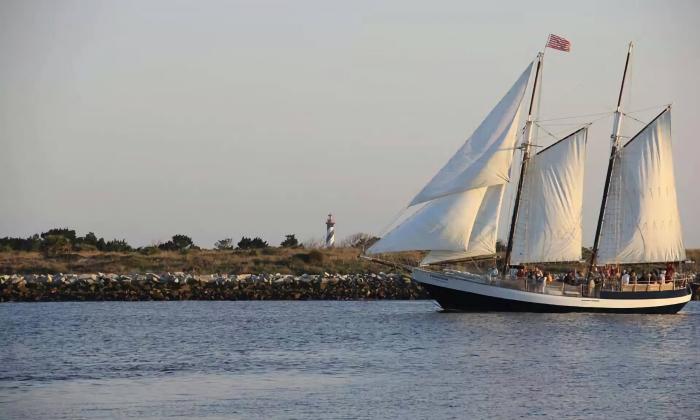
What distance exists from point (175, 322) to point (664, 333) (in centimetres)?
1973

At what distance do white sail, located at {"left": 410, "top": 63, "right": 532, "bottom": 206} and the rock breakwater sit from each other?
17.3 meters

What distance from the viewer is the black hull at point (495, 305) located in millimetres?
60562

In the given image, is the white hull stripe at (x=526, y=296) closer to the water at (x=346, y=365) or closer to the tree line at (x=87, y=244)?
the water at (x=346, y=365)

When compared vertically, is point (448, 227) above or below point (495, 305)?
above

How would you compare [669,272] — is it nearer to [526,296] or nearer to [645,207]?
[645,207]

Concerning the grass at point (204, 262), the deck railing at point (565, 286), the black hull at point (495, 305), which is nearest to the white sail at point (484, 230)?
the deck railing at point (565, 286)

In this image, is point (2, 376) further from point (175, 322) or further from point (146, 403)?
point (175, 322)

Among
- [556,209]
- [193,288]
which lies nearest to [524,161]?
[556,209]

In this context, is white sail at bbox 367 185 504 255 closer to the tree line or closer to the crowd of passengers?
the crowd of passengers

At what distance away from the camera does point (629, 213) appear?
204 feet

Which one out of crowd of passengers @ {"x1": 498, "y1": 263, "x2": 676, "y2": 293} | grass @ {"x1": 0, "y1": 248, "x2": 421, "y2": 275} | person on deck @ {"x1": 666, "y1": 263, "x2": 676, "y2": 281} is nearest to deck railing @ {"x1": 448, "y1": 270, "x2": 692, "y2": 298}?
crowd of passengers @ {"x1": 498, "y1": 263, "x2": 676, "y2": 293}

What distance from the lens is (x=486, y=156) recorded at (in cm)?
5891

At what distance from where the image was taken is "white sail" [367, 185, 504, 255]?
193ft

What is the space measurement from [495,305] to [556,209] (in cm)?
533
